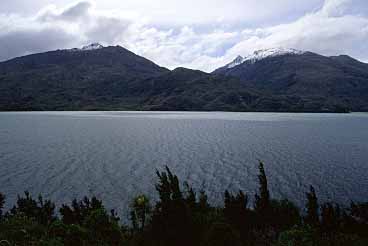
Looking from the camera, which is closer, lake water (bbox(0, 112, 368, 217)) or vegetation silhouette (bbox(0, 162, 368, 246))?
vegetation silhouette (bbox(0, 162, 368, 246))

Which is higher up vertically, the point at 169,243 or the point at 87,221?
the point at 169,243

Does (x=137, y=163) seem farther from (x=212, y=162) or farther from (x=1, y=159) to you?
(x=1, y=159)

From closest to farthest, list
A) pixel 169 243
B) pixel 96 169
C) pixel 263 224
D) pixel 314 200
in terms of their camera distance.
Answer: pixel 169 243, pixel 263 224, pixel 314 200, pixel 96 169

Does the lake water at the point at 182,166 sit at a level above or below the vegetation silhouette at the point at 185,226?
below

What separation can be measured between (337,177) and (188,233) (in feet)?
189

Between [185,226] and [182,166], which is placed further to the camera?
[182,166]

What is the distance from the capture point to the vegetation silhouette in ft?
72.9

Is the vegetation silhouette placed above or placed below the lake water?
above

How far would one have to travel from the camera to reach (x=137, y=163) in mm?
86938

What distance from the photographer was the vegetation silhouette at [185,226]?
2222 cm

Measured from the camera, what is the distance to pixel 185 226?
75.5 feet

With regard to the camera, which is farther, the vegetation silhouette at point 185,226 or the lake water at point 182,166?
the lake water at point 182,166

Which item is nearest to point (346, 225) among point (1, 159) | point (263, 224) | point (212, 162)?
point (263, 224)

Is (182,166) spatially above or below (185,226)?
below
